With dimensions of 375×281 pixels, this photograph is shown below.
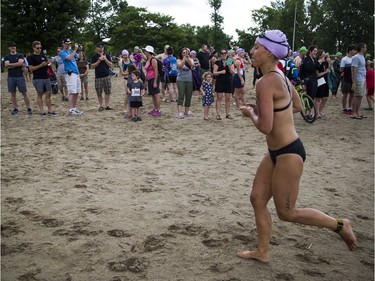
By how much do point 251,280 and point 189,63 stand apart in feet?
24.0

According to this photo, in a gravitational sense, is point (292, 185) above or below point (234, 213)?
above

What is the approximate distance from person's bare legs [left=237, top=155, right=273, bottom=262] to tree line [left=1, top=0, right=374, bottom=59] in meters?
29.9

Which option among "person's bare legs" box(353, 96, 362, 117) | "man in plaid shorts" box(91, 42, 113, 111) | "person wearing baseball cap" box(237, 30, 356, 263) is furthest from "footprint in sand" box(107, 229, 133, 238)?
"person's bare legs" box(353, 96, 362, 117)

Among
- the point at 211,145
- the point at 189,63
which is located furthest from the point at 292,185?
the point at 189,63

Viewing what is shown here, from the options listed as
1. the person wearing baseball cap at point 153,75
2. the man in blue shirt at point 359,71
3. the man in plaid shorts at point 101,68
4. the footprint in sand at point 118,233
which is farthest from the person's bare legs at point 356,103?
the footprint in sand at point 118,233

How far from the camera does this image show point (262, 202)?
2.97 m

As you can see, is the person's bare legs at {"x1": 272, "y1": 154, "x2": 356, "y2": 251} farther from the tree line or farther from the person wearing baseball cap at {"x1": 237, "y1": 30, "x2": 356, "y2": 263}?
the tree line

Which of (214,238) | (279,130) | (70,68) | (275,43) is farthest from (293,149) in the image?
(70,68)

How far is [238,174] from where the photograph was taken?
5363 millimetres

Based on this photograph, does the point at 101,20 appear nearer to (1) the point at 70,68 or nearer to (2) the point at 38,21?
(2) the point at 38,21

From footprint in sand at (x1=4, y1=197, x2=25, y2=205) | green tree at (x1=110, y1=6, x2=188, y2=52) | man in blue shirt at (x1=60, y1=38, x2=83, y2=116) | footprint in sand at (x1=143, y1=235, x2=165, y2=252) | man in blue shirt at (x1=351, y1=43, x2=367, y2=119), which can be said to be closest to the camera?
footprint in sand at (x1=143, y1=235, x2=165, y2=252)

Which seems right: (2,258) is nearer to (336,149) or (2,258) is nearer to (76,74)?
(336,149)

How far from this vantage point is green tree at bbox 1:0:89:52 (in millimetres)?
28609

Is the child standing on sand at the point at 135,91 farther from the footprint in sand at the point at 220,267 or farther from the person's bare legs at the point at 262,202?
the footprint in sand at the point at 220,267
